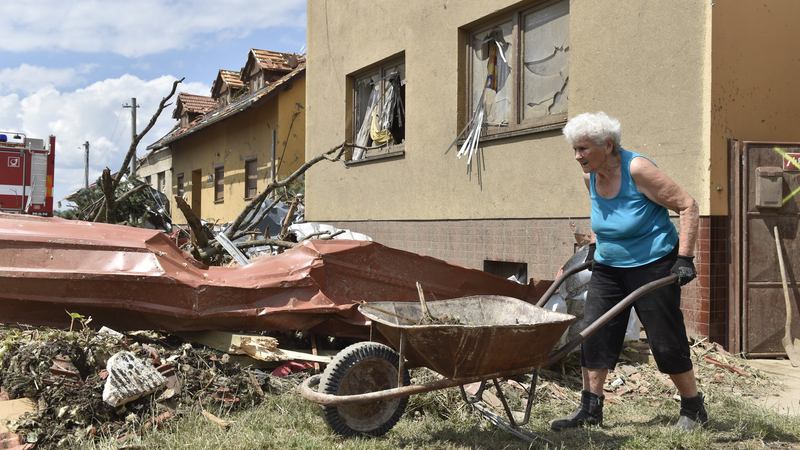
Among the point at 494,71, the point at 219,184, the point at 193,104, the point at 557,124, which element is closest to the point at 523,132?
the point at 557,124

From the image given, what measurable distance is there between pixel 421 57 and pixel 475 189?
7.55ft

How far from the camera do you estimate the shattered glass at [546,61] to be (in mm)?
6617

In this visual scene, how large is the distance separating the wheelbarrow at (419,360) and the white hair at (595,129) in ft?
2.84

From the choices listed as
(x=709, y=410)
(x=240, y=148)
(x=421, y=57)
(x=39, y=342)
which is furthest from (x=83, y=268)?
(x=240, y=148)

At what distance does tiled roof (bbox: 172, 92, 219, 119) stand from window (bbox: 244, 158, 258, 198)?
770cm

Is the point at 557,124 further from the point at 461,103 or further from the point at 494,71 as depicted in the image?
the point at 461,103

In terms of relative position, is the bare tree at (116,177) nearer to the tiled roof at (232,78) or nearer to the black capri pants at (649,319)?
the black capri pants at (649,319)

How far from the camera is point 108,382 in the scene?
3.48 meters

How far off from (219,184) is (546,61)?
1650cm

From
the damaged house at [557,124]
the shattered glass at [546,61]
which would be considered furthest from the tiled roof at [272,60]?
the shattered glass at [546,61]

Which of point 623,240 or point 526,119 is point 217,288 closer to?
point 623,240

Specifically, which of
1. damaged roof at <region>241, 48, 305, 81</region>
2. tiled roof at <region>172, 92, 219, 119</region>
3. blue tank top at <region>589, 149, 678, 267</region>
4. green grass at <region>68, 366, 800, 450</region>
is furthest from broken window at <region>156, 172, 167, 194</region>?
blue tank top at <region>589, 149, 678, 267</region>

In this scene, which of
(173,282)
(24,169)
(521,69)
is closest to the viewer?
(173,282)

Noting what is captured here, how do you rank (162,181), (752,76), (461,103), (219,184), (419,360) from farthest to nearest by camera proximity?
(162,181), (219,184), (461,103), (752,76), (419,360)
